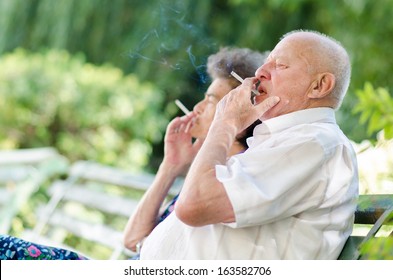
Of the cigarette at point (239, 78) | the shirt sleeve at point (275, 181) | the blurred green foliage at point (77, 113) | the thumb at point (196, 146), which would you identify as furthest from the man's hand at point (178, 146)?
the blurred green foliage at point (77, 113)

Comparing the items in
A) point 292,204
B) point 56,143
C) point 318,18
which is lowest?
point 56,143

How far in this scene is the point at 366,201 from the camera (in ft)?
7.43

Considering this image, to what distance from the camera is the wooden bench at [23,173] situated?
5.55 metres

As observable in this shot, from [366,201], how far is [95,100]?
19.0ft

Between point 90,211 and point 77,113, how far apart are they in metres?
2.67

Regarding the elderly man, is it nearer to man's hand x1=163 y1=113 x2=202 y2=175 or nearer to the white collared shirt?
the white collared shirt

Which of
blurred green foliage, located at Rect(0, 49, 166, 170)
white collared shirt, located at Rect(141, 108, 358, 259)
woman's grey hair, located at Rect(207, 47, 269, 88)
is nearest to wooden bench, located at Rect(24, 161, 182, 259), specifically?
woman's grey hair, located at Rect(207, 47, 269, 88)

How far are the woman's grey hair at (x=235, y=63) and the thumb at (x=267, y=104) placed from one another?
0.43 meters

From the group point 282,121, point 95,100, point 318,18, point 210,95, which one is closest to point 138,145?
point 95,100

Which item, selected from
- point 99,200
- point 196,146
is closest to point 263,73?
point 196,146

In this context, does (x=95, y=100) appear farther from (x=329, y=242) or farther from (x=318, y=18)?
(x=329, y=242)

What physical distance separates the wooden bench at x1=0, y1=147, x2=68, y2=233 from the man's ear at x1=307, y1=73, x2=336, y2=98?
348 centimetres

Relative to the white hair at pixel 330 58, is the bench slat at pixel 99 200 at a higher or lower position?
lower

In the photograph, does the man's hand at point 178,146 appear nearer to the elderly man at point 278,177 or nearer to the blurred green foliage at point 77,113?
the elderly man at point 278,177
